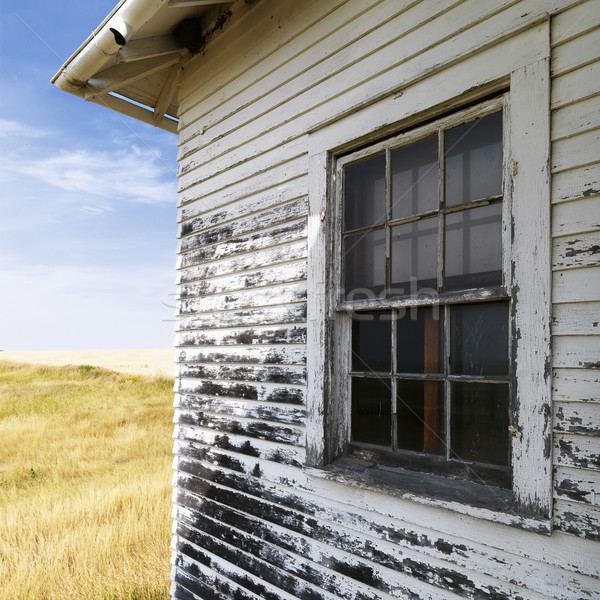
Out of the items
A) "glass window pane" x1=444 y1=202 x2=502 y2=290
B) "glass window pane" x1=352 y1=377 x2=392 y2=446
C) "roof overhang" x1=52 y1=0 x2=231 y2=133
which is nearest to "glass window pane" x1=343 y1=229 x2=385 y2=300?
"glass window pane" x1=444 y1=202 x2=502 y2=290

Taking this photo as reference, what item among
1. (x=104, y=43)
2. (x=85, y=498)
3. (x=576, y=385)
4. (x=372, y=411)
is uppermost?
(x=104, y=43)

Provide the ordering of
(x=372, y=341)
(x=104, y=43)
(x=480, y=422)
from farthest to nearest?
(x=104, y=43) → (x=372, y=341) → (x=480, y=422)

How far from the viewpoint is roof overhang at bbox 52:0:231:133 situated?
→ 3.06m

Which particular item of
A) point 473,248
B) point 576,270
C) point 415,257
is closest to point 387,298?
point 415,257

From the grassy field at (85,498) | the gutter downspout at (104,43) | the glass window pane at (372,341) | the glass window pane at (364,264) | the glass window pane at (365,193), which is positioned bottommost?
the grassy field at (85,498)

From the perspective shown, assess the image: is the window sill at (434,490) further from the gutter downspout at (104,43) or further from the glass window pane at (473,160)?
the gutter downspout at (104,43)

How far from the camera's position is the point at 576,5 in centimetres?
175

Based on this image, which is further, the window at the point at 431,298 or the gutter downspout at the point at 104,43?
the gutter downspout at the point at 104,43

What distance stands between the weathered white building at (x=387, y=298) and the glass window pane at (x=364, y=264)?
2cm

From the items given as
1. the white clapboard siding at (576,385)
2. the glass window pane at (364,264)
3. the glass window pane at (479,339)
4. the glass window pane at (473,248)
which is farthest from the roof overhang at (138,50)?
the white clapboard siding at (576,385)

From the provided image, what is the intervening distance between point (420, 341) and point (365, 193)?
924 millimetres

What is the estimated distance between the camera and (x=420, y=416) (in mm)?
2199

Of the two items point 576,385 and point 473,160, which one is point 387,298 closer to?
point 473,160

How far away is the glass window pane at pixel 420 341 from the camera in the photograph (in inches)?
84.4
